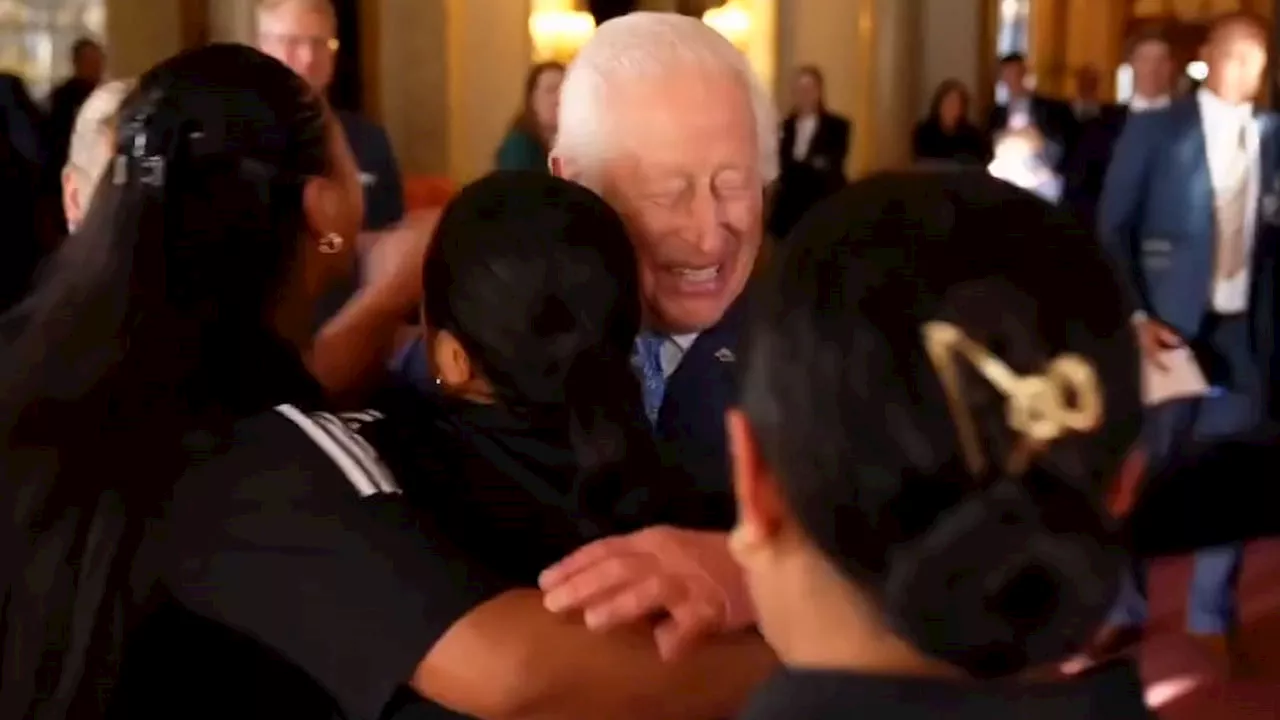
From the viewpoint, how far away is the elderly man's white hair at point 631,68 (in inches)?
56.8

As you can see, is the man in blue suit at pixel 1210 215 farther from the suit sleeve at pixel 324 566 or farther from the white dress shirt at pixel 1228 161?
the suit sleeve at pixel 324 566

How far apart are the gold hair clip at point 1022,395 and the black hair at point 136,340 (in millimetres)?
568

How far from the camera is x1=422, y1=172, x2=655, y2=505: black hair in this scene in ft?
3.47

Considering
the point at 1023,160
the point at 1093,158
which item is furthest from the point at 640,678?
the point at 1093,158

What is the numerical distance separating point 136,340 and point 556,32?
7.62m

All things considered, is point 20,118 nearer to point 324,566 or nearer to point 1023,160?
point 1023,160

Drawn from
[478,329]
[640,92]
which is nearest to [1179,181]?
[640,92]

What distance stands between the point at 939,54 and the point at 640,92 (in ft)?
26.6

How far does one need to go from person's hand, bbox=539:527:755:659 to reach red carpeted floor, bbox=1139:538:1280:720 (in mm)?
853

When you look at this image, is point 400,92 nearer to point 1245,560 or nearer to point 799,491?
point 1245,560

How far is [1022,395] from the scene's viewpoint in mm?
679

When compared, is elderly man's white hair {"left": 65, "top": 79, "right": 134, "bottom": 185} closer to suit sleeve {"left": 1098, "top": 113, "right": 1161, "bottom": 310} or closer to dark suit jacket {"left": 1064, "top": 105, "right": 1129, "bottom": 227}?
suit sleeve {"left": 1098, "top": 113, "right": 1161, "bottom": 310}

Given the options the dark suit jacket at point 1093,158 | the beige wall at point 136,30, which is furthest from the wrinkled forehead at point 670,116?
the beige wall at point 136,30

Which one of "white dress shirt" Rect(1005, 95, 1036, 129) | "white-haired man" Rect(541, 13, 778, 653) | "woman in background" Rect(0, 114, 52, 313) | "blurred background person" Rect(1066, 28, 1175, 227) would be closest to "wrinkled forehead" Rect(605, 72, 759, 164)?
"white-haired man" Rect(541, 13, 778, 653)
